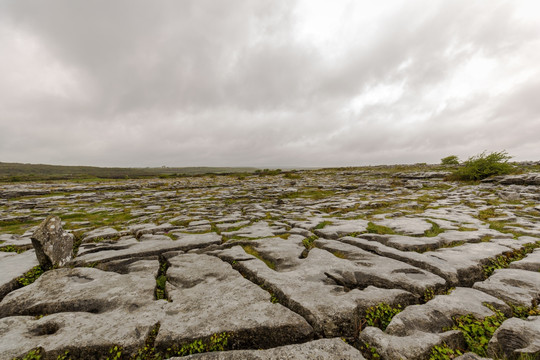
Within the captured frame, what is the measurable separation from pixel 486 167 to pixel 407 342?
29.6 m

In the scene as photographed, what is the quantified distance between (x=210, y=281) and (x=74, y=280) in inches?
122

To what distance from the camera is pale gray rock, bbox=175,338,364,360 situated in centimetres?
284

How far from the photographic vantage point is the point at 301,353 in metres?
2.90

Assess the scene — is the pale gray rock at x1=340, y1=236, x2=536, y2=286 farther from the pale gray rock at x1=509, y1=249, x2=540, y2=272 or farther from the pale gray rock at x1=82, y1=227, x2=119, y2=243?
the pale gray rock at x1=82, y1=227, x2=119, y2=243

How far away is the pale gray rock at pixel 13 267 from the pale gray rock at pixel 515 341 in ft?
27.6

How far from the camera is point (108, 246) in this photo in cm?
708

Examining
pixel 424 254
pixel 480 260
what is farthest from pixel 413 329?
pixel 480 260

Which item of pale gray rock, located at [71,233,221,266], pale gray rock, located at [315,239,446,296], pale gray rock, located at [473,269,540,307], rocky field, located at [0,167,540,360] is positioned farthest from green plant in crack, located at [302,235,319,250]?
pale gray rock, located at [473,269,540,307]

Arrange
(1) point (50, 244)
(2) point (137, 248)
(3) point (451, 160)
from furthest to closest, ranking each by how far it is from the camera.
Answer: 1. (3) point (451, 160)
2. (2) point (137, 248)
3. (1) point (50, 244)

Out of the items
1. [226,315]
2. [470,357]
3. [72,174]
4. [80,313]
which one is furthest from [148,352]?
[72,174]

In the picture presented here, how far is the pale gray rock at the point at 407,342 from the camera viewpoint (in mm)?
2836

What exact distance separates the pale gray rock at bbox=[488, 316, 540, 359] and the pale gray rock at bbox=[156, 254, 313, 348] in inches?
96.2

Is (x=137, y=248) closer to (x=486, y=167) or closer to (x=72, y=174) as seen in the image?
(x=486, y=167)

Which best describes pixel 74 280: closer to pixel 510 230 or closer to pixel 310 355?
pixel 310 355
